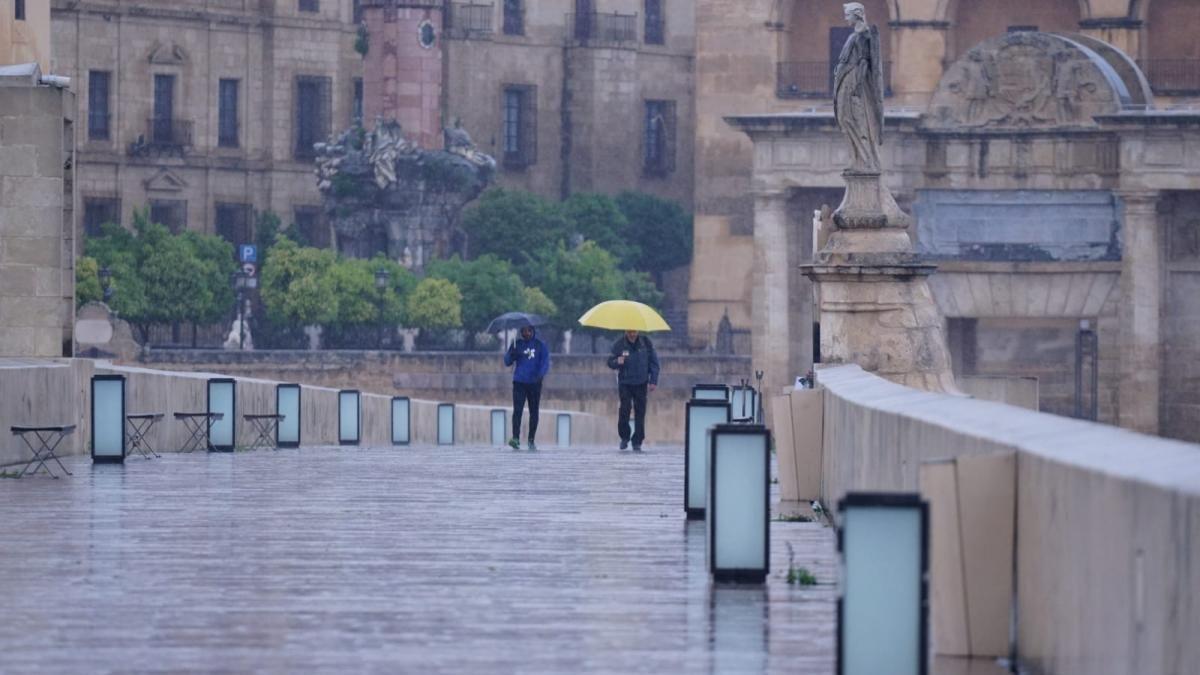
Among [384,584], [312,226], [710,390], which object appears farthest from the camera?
[312,226]

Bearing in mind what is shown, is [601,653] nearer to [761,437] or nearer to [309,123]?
[761,437]

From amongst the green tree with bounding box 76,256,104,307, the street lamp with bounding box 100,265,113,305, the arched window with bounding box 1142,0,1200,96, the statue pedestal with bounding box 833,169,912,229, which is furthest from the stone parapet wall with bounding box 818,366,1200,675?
the green tree with bounding box 76,256,104,307

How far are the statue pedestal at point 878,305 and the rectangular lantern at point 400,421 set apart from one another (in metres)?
14.5

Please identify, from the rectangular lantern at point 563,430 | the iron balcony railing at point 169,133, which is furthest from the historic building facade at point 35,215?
the iron balcony railing at point 169,133

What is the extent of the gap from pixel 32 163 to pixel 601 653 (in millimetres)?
15624

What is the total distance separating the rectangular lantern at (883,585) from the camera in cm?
884

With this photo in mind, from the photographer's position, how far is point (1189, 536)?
769cm

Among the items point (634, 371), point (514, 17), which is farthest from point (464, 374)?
point (634, 371)

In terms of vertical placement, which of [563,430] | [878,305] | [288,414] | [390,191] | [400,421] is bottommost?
[563,430]

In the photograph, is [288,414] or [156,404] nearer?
[156,404]

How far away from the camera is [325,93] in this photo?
93.0m

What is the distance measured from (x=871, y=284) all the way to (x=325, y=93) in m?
69.3

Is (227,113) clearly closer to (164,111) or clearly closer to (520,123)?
(164,111)

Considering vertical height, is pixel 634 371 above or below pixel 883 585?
below
